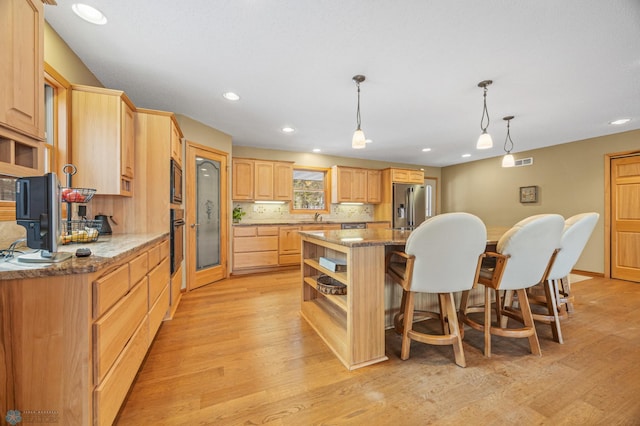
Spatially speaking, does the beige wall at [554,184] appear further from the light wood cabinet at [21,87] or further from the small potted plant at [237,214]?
the light wood cabinet at [21,87]

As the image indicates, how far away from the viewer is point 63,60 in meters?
1.94

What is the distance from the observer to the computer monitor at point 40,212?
3.68ft

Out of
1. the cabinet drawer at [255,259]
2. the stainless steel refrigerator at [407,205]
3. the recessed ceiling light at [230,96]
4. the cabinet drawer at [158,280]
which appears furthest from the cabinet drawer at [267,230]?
the stainless steel refrigerator at [407,205]

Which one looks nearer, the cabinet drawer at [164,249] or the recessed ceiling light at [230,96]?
the cabinet drawer at [164,249]

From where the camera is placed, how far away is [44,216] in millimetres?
1136

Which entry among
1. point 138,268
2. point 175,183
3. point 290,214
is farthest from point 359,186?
point 138,268

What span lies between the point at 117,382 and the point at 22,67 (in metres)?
1.59

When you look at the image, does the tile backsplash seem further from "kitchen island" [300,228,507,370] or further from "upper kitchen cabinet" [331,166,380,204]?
"kitchen island" [300,228,507,370]

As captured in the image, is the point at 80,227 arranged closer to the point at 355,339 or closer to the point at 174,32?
the point at 174,32

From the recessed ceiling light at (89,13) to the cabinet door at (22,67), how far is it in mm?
320

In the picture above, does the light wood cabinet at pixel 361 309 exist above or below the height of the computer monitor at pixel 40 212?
below

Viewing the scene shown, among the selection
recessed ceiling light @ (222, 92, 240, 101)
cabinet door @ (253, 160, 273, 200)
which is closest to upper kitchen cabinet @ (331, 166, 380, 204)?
cabinet door @ (253, 160, 273, 200)

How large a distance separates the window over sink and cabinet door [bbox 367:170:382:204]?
98cm

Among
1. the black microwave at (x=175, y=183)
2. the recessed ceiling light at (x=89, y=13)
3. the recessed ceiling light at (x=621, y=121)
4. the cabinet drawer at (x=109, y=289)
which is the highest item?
the recessed ceiling light at (x=89, y=13)
